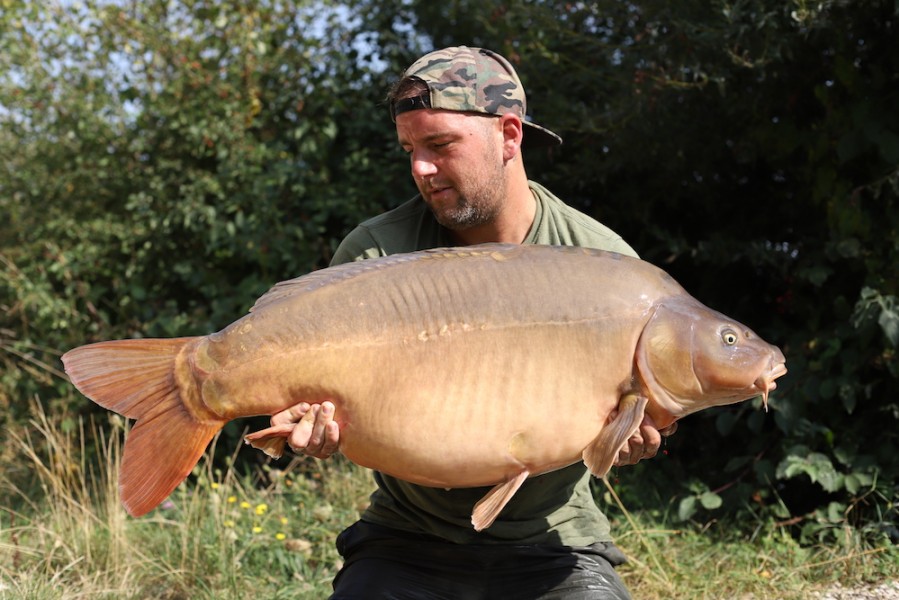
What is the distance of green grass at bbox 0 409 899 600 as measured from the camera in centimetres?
313

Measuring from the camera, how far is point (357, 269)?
1.95 m

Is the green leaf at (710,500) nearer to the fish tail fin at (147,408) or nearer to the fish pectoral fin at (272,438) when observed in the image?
the fish pectoral fin at (272,438)

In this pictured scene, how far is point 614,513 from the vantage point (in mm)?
3781

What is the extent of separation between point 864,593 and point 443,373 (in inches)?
73.9

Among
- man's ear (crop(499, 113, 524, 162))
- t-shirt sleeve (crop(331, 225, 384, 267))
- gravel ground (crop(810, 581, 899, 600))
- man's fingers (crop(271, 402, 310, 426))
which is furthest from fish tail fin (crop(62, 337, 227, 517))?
gravel ground (crop(810, 581, 899, 600))

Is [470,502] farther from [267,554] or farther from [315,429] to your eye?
[267,554]

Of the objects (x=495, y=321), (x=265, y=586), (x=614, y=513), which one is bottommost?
(x=614, y=513)

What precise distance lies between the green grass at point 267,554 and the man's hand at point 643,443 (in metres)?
1.29

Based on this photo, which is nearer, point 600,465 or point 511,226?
point 600,465

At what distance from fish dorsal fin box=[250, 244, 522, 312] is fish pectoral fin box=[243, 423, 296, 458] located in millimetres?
231

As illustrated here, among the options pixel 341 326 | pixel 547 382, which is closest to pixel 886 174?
pixel 547 382

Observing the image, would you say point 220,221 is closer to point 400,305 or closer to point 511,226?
point 511,226

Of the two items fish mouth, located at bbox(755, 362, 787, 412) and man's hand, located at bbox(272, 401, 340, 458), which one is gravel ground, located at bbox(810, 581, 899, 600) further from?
man's hand, located at bbox(272, 401, 340, 458)

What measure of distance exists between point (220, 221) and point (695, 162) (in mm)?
2208
